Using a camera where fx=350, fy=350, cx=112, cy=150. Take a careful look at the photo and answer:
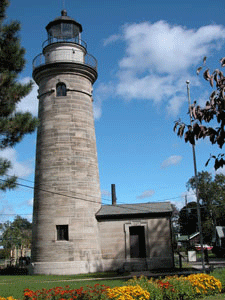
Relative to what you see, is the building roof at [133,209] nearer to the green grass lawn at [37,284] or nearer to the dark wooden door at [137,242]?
the dark wooden door at [137,242]

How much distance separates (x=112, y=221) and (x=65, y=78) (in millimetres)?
10116

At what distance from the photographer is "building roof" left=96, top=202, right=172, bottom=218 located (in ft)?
75.0

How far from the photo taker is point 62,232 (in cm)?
2144

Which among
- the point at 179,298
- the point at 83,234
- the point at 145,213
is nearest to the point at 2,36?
the point at 179,298

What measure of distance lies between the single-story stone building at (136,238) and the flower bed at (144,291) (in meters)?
10.8

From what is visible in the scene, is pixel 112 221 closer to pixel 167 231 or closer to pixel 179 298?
pixel 167 231

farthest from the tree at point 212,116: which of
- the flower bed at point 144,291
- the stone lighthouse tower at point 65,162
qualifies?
the stone lighthouse tower at point 65,162

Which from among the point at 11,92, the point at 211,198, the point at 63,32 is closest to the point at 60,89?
the point at 63,32

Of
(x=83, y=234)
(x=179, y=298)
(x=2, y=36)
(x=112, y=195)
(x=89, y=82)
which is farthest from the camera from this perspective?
(x=112, y=195)

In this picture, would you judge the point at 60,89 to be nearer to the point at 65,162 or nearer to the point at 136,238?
the point at 65,162

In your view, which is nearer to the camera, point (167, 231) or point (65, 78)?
point (167, 231)

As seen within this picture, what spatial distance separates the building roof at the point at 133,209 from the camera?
22875 millimetres

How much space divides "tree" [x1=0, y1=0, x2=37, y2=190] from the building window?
10.5 metres

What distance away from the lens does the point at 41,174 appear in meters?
22.5
